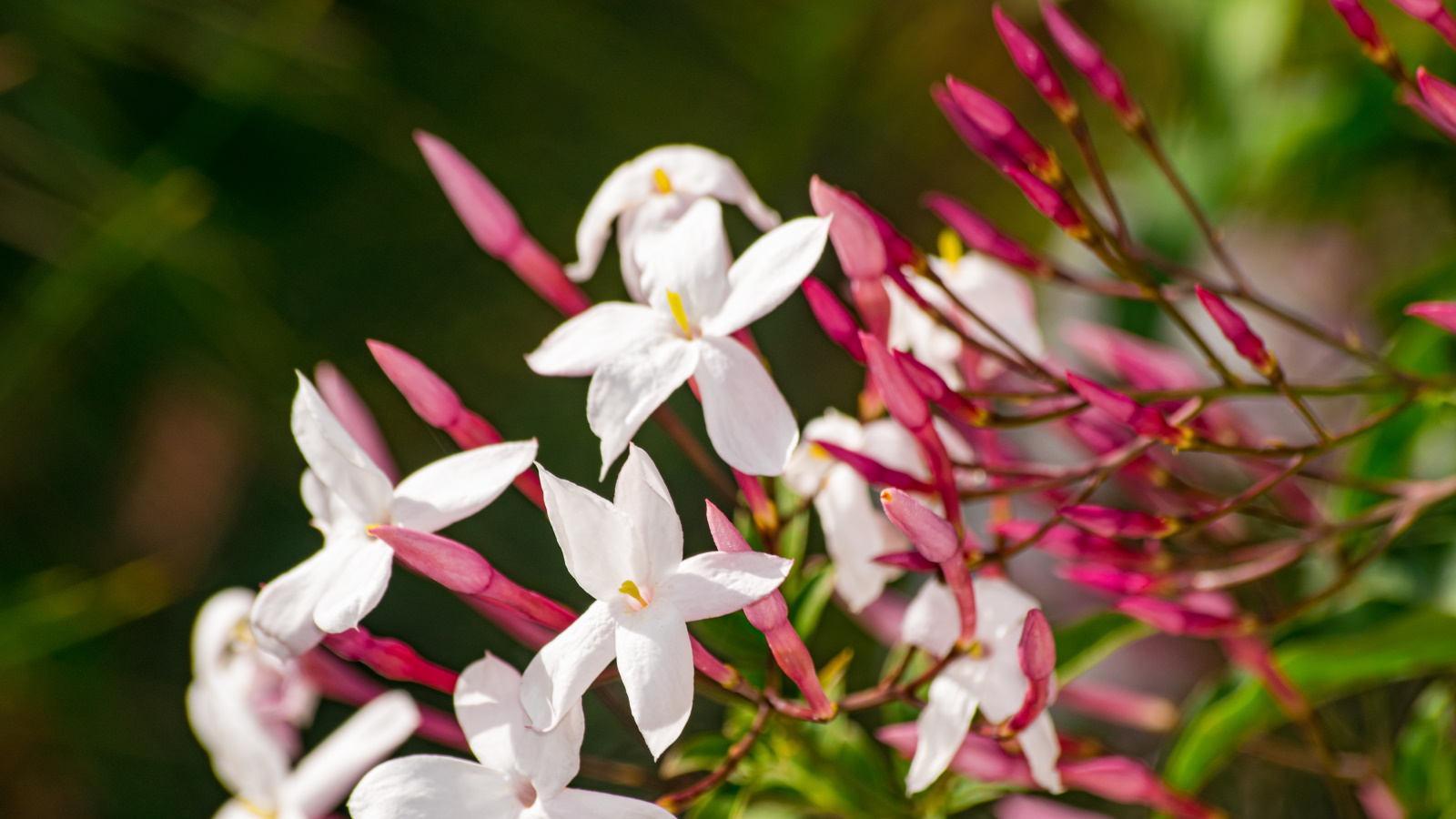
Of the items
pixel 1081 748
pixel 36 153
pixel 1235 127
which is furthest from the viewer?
pixel 36 153

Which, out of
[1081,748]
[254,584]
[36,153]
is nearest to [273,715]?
[1081,748]

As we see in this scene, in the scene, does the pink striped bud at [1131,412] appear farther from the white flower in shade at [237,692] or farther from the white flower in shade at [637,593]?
the white flower in shade at [237,692]

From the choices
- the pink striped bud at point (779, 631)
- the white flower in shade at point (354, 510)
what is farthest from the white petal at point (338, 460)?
the pink striped bud at point (779, 631)

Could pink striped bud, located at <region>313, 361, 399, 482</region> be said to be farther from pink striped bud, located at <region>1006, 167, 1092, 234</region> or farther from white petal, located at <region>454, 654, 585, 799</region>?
pink striped bud, located at <region>1006, 167, 1092, 234</region>

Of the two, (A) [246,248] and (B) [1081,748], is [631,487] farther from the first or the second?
(A) [246,248]

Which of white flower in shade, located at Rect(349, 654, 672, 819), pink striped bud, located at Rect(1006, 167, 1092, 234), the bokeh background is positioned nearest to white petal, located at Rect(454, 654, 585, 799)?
white flower in shade, located at Rect(349, 654, 672, 819)

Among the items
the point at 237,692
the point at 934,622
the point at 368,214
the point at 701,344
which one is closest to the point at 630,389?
the point at 701,344

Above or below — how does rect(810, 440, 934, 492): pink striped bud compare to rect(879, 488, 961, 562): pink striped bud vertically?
above

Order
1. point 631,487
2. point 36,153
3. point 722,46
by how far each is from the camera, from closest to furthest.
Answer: point 631,487 < point 36,153 < point 722,46
